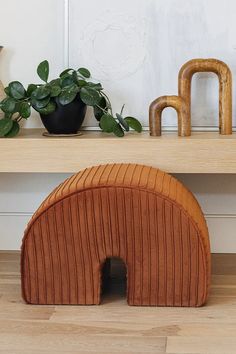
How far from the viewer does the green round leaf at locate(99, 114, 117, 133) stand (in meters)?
2.78

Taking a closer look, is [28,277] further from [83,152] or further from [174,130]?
[174,130]

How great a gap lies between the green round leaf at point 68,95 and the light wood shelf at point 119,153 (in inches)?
5.7

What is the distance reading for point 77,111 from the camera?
280cm

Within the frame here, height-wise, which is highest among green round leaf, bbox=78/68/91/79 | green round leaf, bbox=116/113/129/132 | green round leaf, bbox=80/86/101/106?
green round leaf, bbox=78/68/91/79

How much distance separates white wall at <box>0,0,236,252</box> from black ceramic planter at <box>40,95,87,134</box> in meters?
0.23

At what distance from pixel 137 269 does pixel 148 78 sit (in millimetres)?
956

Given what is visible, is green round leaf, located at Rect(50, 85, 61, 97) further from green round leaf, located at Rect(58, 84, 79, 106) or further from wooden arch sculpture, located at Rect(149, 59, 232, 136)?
wooden arch sculpture, located at Rect(149, 59, 232, 136)

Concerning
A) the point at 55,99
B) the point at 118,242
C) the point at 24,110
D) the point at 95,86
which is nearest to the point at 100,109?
the point at 95,86

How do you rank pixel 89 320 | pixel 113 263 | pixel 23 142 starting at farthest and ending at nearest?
1. pixel 113 263
2. pixel 23 142
3. pixel 89 320

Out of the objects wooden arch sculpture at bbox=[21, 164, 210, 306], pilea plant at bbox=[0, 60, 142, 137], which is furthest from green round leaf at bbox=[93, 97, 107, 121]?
wooden arch sculpture at bbox=[21, 164, 210, 306]

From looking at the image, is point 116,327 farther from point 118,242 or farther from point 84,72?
point 84,72

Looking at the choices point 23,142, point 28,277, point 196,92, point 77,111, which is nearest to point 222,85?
point 196,92

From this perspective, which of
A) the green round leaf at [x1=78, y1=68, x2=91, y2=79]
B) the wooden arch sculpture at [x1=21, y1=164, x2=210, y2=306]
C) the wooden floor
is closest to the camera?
the wooden floor

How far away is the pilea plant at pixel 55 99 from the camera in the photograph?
2734 mm
